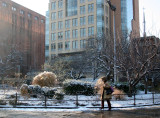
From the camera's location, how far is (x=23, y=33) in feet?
253

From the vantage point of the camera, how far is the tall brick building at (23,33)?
6738 cm

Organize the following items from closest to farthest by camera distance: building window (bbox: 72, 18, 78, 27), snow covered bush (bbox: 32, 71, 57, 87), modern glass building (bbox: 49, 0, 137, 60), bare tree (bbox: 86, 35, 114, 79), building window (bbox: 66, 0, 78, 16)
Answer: snow covered bush (bbox: 32, 71, 57, 87) → bare tree (bbox: 86, 35, 114, 79) → modern glass building (bbox: 49, 0, 137, 60) → building window (bbox: 72, 18, 78, 27) → building window (bbox: 66, 0, 78, 16)

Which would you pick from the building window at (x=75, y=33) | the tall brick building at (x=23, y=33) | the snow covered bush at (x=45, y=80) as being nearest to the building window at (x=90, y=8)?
the building window at (x=75, y=33)

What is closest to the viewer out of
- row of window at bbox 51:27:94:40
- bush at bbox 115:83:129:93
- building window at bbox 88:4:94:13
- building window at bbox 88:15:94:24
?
bush at bbox 115:83:129:93

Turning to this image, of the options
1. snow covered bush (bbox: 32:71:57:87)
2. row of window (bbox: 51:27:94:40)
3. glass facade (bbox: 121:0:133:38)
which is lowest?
snow covered bush (bbox: 32:71:57:87)

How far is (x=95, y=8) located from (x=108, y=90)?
172ft

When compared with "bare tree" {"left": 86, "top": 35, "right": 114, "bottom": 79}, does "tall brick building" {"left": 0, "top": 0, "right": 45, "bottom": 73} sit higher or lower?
higher

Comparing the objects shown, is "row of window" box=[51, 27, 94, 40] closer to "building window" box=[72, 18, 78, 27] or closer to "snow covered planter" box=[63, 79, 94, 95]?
"building window" box=[72, 18, 78, 27]

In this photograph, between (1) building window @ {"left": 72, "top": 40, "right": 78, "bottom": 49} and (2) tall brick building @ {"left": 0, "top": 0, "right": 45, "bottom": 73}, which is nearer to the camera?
(1) building window @ {"left": 72, "top": 40, "right": 78, "bottom": 49}

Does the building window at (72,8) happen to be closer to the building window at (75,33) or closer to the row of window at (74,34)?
the building window at (75,33)

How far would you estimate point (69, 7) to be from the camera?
67.0 meters

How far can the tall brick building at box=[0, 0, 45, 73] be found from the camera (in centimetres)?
6738

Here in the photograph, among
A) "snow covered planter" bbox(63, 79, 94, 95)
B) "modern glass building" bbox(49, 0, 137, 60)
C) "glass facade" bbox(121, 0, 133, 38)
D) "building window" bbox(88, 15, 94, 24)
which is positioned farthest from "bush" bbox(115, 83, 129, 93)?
"glass facade" bbox(121, 0, 133, 38)

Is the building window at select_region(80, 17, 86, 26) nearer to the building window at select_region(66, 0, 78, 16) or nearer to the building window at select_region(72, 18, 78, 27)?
the building window at select_region(72, 18, 78, 27)
